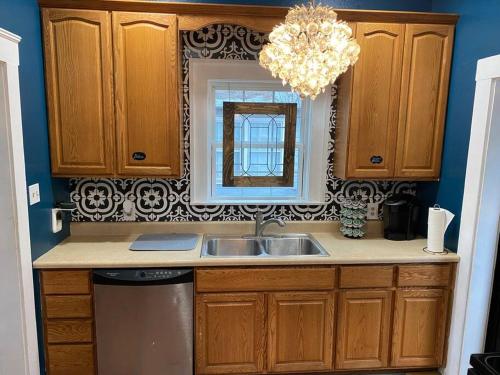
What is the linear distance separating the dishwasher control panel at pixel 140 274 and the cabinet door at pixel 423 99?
5.28 feet

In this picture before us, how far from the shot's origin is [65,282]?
2.08 metres

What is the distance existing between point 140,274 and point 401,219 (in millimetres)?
1767

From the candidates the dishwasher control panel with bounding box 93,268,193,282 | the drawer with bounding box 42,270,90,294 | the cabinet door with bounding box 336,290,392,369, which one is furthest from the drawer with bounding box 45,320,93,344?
the cabinet door with bounding box 336,290,392,369

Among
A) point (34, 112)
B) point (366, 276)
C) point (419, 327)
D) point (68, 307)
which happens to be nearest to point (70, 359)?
point (68, 307)

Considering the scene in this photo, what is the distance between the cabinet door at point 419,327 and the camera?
7.52 ft

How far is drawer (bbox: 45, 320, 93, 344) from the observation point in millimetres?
2105

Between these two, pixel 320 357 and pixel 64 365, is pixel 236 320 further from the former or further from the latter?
pixel 64 365

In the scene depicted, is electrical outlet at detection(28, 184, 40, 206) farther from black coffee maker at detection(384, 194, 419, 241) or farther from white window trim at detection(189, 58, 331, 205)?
black coffee maker at detection(384, 194, 419, 241)

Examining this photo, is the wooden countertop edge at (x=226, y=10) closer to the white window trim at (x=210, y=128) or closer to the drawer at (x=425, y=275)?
the white window trim at (x=210, y=128)

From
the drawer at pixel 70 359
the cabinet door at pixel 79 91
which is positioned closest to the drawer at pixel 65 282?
the drawer at pixel 70 359

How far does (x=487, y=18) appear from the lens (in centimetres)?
204

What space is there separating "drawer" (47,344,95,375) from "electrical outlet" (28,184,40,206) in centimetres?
86

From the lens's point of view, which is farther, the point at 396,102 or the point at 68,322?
the point at 396,102

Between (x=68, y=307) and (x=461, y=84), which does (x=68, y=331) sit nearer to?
(x=68, y=307)
